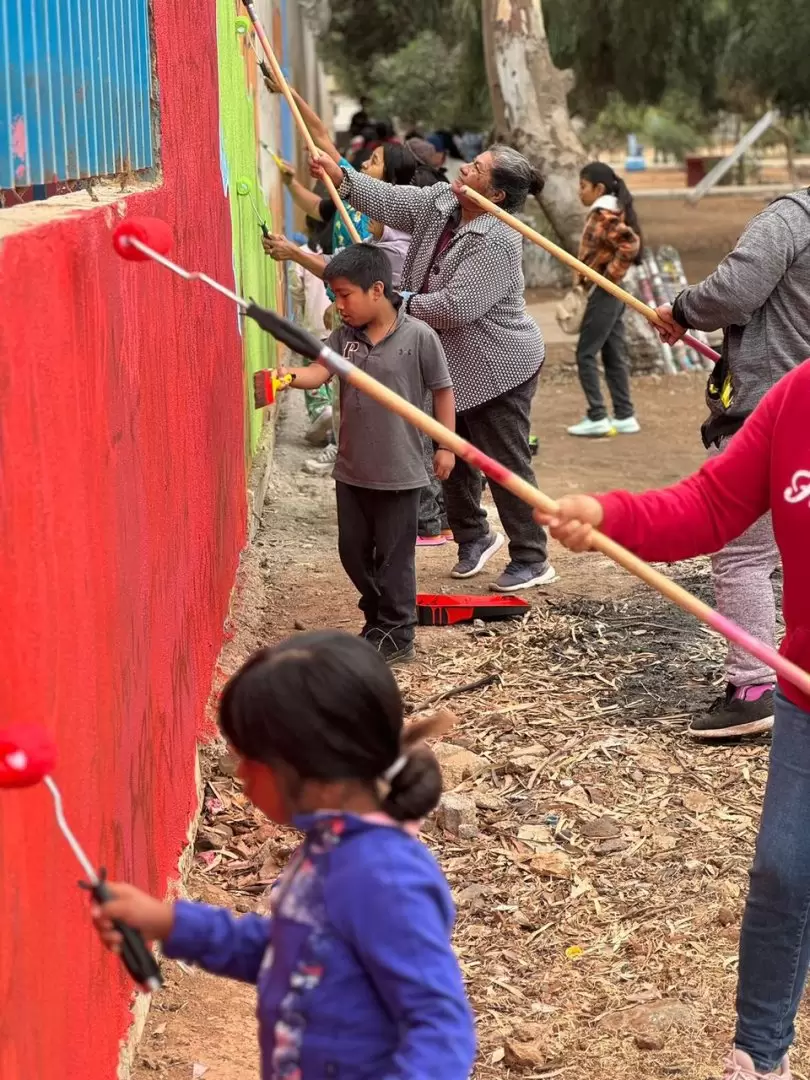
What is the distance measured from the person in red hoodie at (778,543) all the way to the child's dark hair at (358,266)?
2.68 m

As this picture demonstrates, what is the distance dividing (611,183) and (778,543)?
8087mm

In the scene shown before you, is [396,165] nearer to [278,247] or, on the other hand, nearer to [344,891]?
[278,247]

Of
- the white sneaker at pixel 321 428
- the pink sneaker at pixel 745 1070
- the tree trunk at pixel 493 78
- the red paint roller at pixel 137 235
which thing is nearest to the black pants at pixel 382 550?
the pink sneaker at pixel 745 1070

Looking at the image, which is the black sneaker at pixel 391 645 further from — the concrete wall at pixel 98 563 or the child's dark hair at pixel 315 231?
the child's dark hair at pixel 315 231

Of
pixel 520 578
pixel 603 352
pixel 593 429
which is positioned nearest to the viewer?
pixel 520 578

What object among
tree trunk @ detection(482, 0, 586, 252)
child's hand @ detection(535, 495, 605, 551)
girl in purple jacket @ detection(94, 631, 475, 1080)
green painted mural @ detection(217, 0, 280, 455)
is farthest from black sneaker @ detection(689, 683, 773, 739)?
tree trunk @ detection(482, 0, 586, 252)

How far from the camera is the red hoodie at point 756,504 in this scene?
274cm

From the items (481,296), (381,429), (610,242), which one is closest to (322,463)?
(610,242)

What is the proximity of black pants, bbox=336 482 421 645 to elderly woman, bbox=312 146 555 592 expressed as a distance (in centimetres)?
98

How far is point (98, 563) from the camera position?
2.82m

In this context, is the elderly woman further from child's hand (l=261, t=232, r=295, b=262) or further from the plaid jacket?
the plaid jacket

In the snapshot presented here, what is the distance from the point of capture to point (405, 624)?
19.5 ft

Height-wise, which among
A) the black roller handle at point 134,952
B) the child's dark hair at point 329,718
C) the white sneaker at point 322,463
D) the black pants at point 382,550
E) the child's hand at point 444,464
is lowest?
the white sneaker at point 322,463

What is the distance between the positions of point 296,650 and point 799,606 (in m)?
1.22
